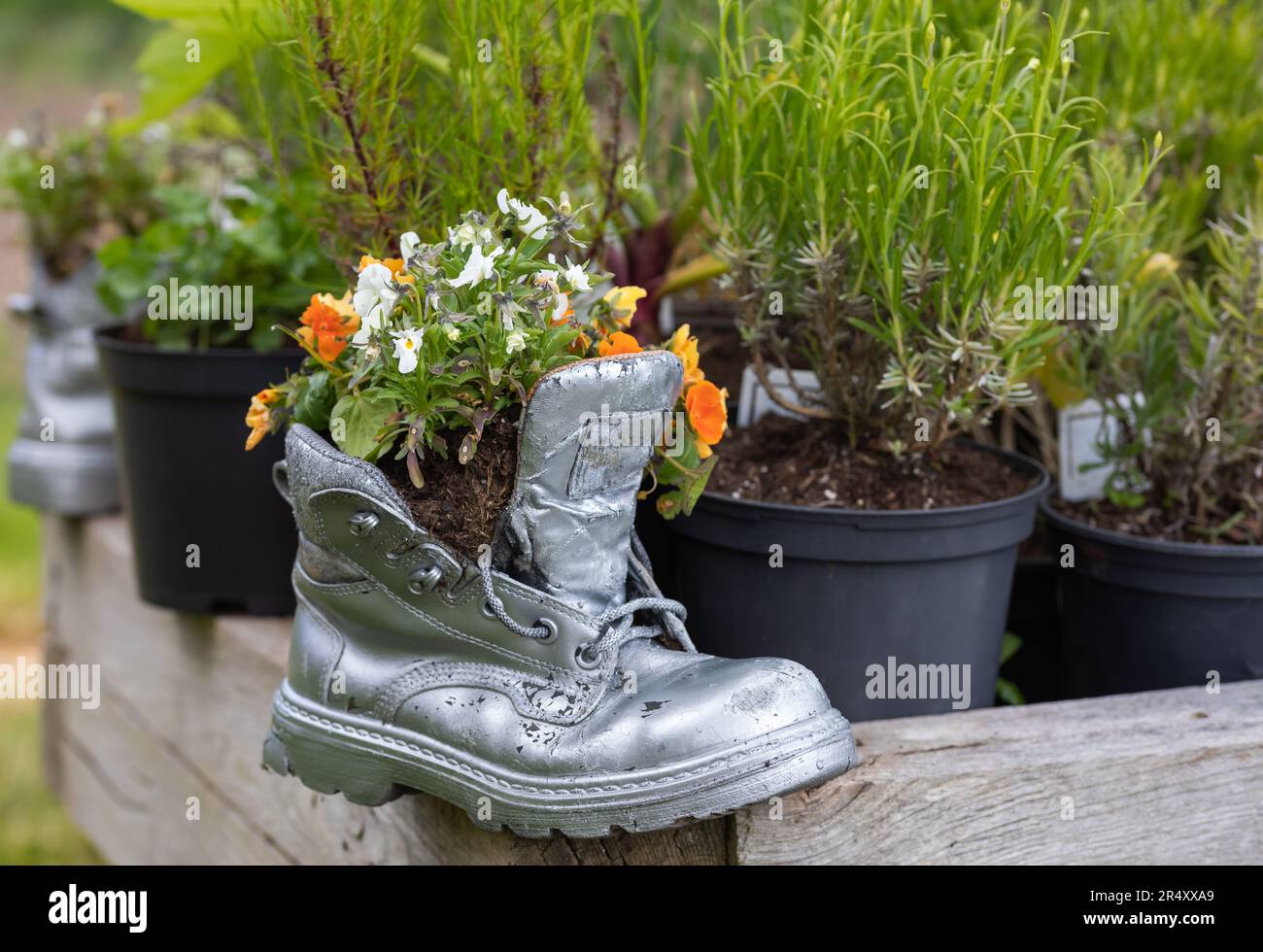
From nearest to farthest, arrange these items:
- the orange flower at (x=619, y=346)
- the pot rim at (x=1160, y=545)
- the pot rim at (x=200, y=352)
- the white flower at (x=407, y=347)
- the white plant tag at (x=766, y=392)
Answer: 1. the white flower at (x=407, y=347)
2. the orange flower at (x=619, y=346)
3. the pot rim at (x=1160, y=545)
4. the white plant tag at (x=766, y=392)
5. the pot rim at (x=200, y=352)

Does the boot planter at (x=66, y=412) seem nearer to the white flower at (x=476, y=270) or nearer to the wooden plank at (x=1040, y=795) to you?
the white flower at (x=476, y=270)

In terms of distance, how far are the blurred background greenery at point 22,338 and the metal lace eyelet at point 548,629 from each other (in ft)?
4.99

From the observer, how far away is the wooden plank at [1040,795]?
3.66ft

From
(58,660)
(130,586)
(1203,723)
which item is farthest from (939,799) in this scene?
(58,660)

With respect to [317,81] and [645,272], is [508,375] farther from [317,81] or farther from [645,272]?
[645,272]

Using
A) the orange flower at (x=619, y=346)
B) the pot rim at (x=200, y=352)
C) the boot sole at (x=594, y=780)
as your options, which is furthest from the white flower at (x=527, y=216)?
the pot rim at (x=200, y=352)

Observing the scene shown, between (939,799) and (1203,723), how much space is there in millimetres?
306

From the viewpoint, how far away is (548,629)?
1040 mm

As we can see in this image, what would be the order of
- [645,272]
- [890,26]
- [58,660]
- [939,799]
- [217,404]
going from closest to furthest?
[939,799], [890,26], [217,404], [645,272], [58,660]

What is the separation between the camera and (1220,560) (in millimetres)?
1367

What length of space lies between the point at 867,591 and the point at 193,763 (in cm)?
119

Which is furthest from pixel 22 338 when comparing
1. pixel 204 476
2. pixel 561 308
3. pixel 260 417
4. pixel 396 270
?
pixel 561 308

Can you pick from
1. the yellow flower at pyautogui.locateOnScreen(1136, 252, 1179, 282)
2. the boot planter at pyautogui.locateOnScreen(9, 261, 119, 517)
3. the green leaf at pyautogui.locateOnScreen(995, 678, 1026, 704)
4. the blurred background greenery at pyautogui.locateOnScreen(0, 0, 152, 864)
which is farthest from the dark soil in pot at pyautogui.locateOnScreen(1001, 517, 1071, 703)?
the blurred background greenery at pyautogui.locateOnScreen(0, 0, 152, 864)

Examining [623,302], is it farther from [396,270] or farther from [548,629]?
[548,629]
